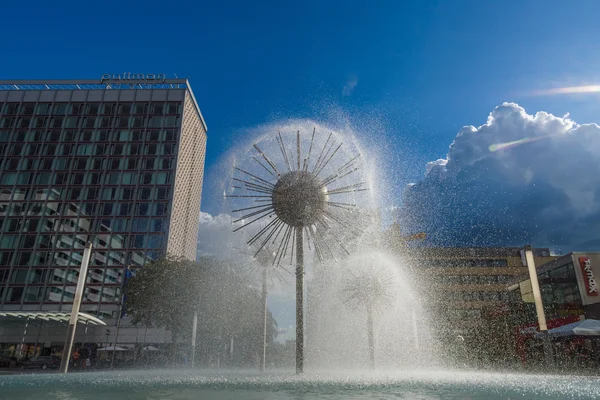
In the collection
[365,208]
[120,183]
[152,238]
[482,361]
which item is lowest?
[482,361]

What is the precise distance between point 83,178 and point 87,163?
142 inches

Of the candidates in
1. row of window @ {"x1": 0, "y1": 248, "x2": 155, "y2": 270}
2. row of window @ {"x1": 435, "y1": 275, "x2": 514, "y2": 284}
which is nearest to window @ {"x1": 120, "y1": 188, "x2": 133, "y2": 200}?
row of window @ {"x1": 0, "y1": 248, "x2": 155, "y2": 270}

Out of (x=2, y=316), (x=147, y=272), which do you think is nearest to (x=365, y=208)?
(x=147, y=272)

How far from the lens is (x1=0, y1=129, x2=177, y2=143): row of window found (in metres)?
88.5

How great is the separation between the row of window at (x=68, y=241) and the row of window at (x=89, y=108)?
30.1m

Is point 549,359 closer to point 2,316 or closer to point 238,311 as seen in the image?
point 238,311

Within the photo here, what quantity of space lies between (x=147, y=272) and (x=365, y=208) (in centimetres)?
4460

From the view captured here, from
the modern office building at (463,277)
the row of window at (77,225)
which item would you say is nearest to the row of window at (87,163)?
the row of window at (77,225)

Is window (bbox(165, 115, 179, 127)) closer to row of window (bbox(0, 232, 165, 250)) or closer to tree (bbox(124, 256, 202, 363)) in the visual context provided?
row of window (bbox(0, 232, 165, 250))

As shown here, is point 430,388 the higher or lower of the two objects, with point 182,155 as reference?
lower

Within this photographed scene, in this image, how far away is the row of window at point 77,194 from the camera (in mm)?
83062

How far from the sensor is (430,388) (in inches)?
414

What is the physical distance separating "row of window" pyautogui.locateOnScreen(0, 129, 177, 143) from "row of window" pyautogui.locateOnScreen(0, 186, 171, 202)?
475 inches

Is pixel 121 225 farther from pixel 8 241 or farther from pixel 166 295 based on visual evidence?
pixel 166 295
